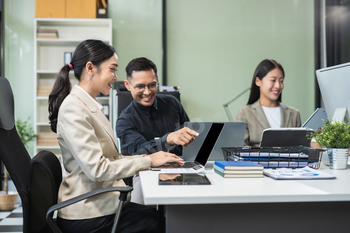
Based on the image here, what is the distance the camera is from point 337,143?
1.43 meters

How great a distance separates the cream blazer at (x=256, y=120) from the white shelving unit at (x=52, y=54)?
2.03 m

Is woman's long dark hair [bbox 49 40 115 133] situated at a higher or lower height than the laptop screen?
higher

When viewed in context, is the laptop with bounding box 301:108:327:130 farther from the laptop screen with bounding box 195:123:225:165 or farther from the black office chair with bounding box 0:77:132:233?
the black office chair with bounding box 0:77:132:233

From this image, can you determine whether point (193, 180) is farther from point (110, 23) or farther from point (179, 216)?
point (110, 23)

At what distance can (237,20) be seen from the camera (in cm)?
436

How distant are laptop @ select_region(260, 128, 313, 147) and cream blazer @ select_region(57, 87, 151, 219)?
66 centimetres

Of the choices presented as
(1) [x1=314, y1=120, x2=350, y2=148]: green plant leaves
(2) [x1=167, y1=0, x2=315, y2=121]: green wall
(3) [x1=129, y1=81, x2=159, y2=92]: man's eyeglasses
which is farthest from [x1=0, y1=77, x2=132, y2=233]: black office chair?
(2) [x1=167, y1=0, x2=315, y2=121]: green wall

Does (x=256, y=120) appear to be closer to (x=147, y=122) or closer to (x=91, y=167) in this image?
(x=147, y=122)

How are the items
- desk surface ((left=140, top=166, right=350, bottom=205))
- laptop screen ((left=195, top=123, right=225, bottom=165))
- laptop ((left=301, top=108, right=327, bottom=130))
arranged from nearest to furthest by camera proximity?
desk surface ((left=140, top=166, right=350, bottom=205)), laptop screen ((left=195, top=123, right=225, bottom=165)), laptop ((left=301, top=108, right=327, bottom=130))

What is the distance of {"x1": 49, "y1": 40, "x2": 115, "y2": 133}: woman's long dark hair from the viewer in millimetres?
1418

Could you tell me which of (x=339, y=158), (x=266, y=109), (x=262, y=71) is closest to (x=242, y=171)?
(x=339, y=158)

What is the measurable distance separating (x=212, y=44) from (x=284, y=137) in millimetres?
2904

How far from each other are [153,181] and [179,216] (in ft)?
0.62

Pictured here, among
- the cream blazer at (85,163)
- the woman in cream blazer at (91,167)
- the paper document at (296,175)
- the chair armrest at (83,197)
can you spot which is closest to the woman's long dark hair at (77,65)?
the woman in cream blazer at (91,167)
